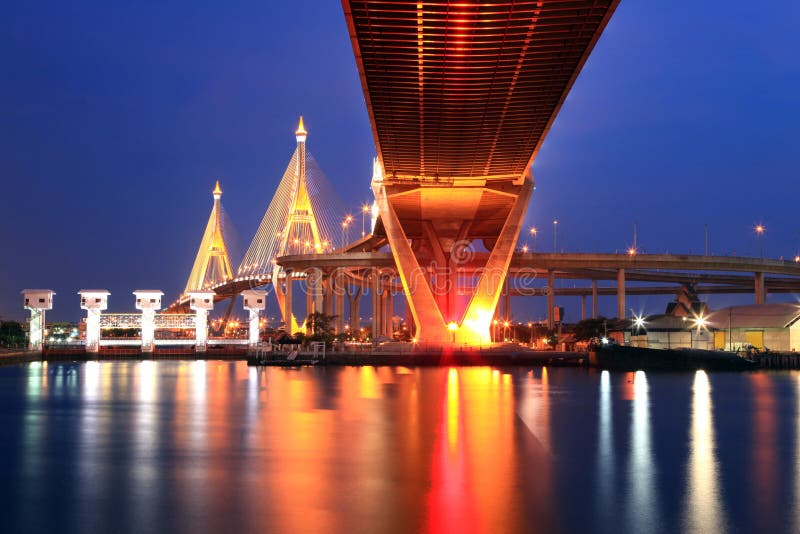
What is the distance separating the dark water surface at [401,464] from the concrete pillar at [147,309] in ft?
160

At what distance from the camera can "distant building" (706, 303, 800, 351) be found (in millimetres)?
59031

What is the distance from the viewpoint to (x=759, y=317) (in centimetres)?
6119

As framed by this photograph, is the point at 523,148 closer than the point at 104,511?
No

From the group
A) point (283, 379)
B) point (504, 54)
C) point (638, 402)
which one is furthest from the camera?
point (283, 379)

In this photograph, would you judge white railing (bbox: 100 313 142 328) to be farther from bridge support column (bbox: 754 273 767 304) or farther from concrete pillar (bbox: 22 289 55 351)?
bridge support column (bbox: 754 273 767 304)

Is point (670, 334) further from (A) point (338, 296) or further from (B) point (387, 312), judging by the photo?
(B) point (387, 312)

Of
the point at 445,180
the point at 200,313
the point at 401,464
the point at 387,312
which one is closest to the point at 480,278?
the point at 445,180

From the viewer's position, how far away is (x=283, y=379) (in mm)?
40375

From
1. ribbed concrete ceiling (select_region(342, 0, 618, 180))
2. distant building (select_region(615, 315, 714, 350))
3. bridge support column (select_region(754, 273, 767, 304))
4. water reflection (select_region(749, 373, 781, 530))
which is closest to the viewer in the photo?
water reflection (select_region(749, 373, 781, 530))

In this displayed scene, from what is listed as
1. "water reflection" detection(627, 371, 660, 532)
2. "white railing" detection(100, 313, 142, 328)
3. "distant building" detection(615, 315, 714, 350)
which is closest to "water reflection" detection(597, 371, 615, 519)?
"water reflection" detection(627, 371, 660, 532)

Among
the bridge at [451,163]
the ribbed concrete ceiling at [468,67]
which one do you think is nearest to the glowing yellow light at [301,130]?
the bridge at [451,163]

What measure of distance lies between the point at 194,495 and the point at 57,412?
1390 cm

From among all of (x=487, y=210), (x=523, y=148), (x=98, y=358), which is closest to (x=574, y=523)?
(x=523, y=148)

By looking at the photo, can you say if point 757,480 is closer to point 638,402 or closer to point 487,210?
point 638,402
